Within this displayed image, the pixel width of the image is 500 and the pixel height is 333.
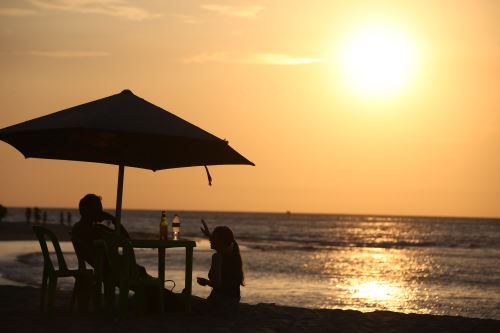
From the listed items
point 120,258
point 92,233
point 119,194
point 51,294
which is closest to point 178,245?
point 120,258

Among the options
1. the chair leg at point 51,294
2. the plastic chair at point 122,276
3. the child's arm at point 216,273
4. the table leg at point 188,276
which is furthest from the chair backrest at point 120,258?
the chair leg at point 51,294

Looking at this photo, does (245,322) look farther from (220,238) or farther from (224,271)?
(220,238)

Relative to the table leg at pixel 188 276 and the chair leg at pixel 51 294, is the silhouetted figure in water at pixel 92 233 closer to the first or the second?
the table leg at pixel 188 276

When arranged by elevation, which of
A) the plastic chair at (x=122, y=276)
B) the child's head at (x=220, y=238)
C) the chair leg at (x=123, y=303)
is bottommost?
the chair leg at (x=123, y=303)

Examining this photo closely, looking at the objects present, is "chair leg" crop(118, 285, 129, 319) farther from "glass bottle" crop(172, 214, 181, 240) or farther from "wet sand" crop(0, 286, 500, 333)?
"glass bottle" crop(172, 214, 181, 240)

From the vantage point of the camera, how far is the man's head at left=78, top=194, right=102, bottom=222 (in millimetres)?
9297

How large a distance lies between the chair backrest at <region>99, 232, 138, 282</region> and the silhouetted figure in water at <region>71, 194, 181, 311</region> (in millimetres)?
232

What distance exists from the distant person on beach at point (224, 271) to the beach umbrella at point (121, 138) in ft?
3.15

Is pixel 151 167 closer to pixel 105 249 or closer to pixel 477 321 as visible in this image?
pixel 105 249

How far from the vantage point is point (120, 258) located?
8.91 meters

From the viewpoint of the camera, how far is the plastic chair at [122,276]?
8.74 m

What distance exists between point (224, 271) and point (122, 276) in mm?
1281

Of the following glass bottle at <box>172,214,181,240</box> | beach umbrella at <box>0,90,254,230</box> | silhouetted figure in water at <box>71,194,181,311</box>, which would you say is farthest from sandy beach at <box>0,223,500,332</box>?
beach umbrella at <box>0,90,254,230</box>

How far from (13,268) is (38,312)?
46.9ft
